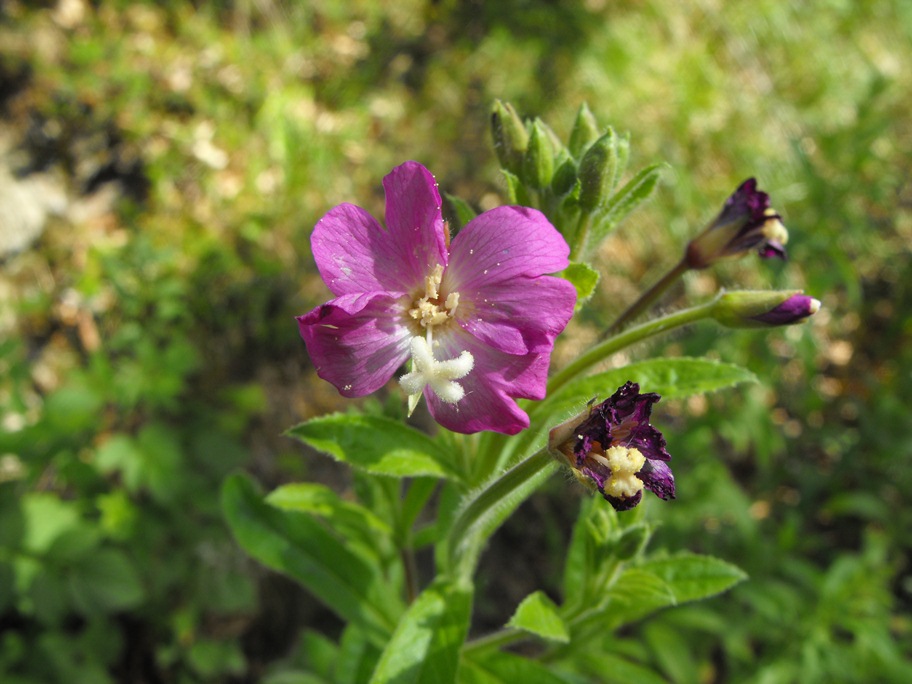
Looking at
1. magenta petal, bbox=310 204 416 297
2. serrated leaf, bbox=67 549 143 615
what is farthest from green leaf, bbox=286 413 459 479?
serrated leaf, bbox=67 549 143 615

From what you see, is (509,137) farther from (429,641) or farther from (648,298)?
(429,641)

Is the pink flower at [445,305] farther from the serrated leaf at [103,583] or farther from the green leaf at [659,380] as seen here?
the serrated leaf at [103,583]

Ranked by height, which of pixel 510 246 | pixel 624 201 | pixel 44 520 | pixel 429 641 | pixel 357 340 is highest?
pixel 624 201

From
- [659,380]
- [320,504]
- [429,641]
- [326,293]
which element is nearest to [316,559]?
[320,504]

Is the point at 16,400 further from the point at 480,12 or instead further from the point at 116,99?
the point at 480,12

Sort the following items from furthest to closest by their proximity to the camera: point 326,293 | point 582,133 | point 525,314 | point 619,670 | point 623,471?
point 326,293 → point 619,670 → point 582,133 → point 525,314 → point 623,471
